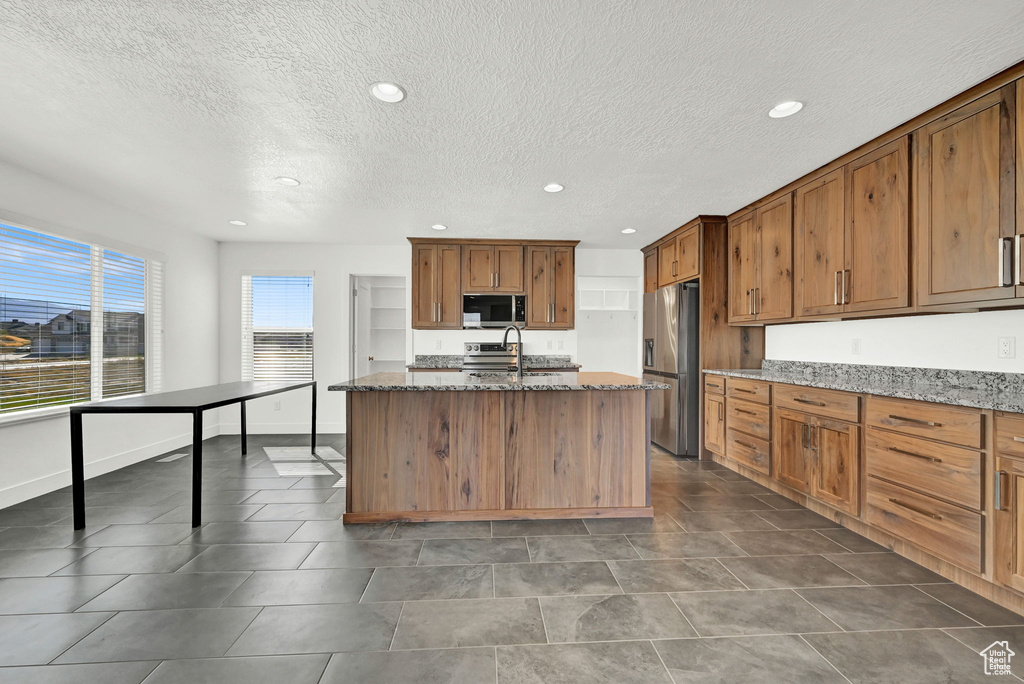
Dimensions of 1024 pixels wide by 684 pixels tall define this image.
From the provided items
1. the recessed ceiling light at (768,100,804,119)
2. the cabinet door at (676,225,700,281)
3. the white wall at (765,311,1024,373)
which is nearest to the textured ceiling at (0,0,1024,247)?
the recessed ceiling light at (768,100,804,119)

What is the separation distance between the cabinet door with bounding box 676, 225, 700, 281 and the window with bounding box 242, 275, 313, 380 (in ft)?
14.2

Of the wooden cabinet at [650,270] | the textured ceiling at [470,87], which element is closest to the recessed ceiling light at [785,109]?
the textured ceiling at [470,87]

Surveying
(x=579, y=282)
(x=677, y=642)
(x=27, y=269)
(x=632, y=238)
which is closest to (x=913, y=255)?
(x=677, y=642)

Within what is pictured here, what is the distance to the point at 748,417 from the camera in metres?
3.67

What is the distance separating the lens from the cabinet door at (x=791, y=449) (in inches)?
119

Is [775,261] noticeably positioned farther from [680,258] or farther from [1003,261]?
[1003,261]

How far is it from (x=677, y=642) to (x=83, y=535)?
3160 mm

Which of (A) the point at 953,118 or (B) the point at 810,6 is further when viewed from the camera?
(A) the point at 953,118

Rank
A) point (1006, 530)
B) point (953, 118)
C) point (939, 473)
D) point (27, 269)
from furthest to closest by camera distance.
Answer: point (27, 269)
point (953, 118)
point (939, 473)
point (1006, 530)

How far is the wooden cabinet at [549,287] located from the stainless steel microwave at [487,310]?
0.81ft

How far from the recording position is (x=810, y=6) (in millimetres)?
1648

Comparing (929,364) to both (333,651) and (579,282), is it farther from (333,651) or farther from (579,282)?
(579,282)

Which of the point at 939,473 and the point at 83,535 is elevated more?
the point at 939,473

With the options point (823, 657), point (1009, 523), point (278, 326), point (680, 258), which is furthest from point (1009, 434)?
point (278, 326)
